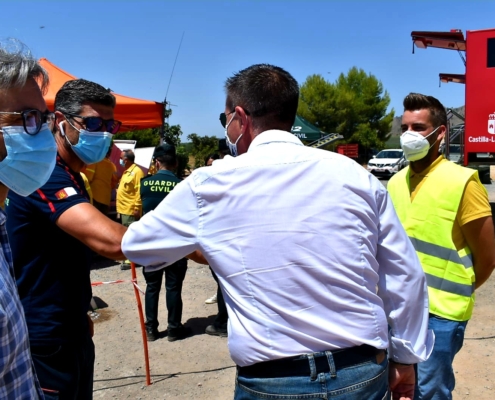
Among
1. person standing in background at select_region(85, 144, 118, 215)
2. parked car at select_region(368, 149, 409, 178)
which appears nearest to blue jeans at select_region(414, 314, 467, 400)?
person standing in background at select_region(85, 144, 118, 215)

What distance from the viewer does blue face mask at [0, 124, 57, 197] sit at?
Result: 163cm

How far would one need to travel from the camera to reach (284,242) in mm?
1481

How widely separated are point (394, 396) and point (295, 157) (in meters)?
1.10

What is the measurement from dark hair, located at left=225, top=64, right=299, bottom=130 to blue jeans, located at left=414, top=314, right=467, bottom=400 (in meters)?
1.53

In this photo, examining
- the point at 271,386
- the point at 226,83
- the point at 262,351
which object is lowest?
the point at 271,386

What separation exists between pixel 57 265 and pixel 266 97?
120cm

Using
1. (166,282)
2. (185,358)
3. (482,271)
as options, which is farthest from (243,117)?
(166,282)

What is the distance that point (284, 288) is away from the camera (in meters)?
1.48

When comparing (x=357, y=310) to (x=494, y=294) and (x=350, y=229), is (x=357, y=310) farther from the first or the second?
(x=494, y=294)

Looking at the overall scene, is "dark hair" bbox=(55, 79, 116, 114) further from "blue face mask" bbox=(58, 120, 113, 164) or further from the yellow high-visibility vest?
the yellow high-visibility vest

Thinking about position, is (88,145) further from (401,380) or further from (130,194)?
(130,194)

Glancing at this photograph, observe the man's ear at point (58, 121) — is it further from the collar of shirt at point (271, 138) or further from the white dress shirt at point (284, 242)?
the collar of shirt at point (271, 138)

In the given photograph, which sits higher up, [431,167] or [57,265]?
[431,167]

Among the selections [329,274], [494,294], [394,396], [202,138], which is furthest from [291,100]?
[202,138]
